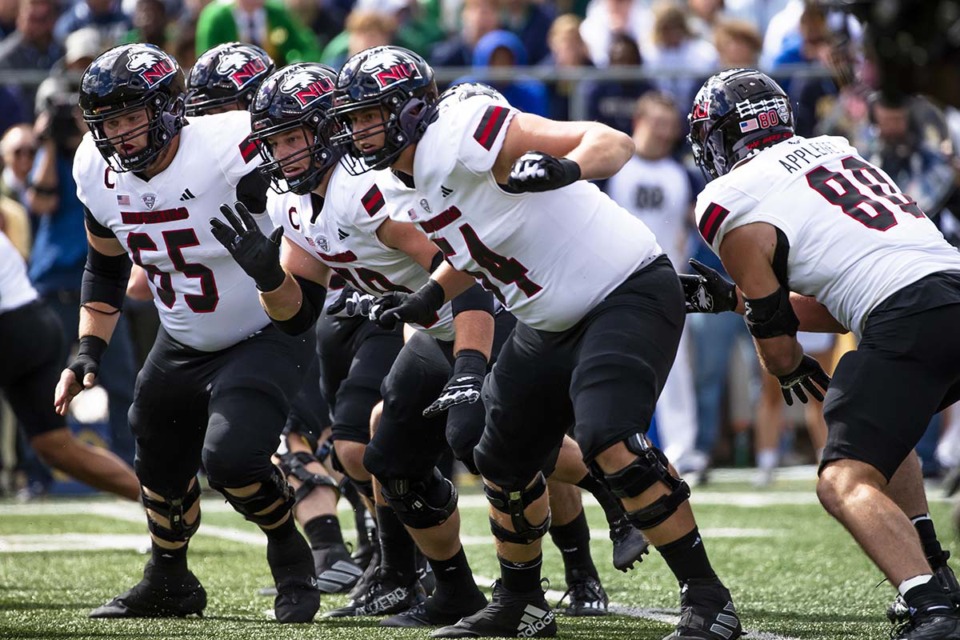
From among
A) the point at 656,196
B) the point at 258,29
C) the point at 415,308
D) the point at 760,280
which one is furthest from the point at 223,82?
the point at 656,196

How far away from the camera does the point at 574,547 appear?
540 centimetres

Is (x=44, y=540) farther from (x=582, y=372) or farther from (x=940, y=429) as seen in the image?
(x=940, y=429)

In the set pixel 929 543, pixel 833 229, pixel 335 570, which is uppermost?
pixel 833 229

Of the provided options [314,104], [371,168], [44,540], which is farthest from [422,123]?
[44,540]

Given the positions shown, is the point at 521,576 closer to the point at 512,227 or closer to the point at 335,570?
the point at 512,227

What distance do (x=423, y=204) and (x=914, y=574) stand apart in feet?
5.55

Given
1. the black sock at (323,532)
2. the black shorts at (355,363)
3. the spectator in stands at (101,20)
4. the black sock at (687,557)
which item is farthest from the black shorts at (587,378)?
the spectator in stands at (101,20)

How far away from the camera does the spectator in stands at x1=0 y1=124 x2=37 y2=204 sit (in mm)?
9359

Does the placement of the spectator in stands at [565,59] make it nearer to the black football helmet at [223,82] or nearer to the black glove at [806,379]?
the black football helmet at [223,82]

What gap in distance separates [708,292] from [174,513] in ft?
6.57

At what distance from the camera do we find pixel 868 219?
4.35m

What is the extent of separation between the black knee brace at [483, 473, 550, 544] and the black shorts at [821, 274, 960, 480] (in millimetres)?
902

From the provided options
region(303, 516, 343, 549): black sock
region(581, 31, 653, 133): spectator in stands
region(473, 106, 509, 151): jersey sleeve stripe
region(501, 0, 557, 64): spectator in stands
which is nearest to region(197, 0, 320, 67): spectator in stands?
region(501, 0, 557, 64): spectator in stands

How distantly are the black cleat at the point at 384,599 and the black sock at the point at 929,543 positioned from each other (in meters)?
1.68
